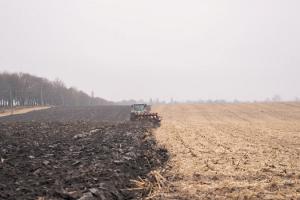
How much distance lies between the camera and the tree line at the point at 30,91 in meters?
92.0

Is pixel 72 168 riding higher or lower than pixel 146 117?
lower

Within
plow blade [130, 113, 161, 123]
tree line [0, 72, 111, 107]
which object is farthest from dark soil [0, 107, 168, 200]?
tree line [0, 72, 111, 107]

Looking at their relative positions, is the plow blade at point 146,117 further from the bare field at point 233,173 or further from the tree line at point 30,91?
the tree line at point 30,91

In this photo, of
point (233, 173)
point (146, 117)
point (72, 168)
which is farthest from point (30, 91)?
point (233, 173)

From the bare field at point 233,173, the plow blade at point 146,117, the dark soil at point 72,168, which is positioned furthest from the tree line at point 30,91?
the bare field at point 233,173

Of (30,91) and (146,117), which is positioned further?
(30,91)

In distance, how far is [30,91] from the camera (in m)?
102

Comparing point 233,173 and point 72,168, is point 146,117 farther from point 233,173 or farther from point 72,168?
point 233,173

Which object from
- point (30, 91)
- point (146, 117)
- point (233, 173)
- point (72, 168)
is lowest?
point (233, 173)

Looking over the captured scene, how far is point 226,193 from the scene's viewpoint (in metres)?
10.0

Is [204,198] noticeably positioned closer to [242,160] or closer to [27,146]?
[242,160]

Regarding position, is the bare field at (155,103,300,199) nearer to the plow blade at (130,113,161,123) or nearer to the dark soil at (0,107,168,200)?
the dark soil at (0,107,168,200)

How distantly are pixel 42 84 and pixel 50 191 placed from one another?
342 ft

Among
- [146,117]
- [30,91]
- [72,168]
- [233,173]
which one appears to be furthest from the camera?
[30,91]
